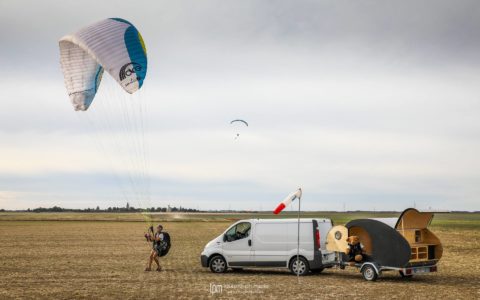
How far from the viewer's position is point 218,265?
22.0 m

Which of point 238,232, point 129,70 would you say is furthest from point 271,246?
point 129,70

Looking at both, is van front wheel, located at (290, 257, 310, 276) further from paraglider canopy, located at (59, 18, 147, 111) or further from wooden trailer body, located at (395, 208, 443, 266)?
paraglider canopy, located at (59, 18, 147, 111)

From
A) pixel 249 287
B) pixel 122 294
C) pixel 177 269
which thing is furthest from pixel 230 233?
pixel 122 294

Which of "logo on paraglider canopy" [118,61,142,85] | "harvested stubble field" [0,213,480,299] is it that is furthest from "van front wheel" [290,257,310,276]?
"logo on paraglider canopy" [118,61,142,85]

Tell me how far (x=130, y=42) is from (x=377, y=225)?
10.2 m

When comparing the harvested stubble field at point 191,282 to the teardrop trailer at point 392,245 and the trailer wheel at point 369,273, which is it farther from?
the teardrop trailer at point 392,245

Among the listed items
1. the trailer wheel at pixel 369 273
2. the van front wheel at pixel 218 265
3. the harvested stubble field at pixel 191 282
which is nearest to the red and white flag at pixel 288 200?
the harvested stubble field at pixel 191 282

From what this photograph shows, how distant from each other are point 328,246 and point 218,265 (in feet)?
13.7

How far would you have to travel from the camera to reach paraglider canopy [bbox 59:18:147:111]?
19422 mm

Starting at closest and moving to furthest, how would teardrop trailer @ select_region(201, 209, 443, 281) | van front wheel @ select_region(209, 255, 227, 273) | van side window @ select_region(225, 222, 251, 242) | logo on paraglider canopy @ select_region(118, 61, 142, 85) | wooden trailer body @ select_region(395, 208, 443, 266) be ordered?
teardrop trailer @ select_region(201, 209, 443, 281) < logo on paraglider canopy @ select_region(118, 61, 142, 85) < wooden trailer body @ select_region(395, 208, 443, 266) < van side window @ select_region(225, 222, 251, 242) < van front wheel @ select_region(209, 255, 227, 273)

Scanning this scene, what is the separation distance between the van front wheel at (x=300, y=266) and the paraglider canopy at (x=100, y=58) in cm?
797

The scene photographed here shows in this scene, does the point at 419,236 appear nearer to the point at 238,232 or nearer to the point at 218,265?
the point at 238,232

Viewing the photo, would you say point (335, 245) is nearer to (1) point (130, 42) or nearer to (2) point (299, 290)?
(2) point (299, 290)

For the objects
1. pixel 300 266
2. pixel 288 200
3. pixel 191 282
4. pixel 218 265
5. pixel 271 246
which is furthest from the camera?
pixel 218 265
